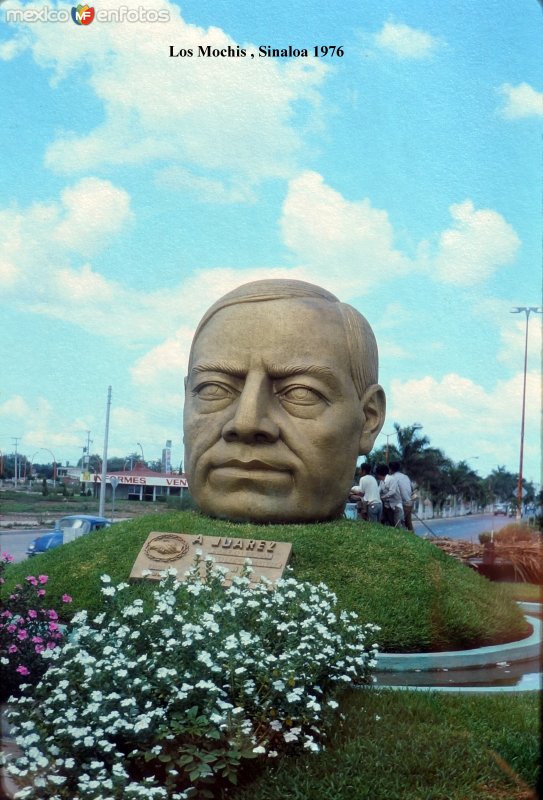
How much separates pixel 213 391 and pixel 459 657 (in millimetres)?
3286

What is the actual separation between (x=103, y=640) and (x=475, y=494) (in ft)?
113

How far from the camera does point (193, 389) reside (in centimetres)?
809

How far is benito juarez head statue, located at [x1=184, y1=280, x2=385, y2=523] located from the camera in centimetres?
757

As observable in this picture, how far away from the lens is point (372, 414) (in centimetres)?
852

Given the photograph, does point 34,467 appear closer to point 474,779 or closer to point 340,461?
point 340,461

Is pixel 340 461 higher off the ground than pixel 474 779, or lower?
higher

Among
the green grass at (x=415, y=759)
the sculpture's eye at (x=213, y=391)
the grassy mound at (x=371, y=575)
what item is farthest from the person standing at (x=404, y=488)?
the green grass at (x=415, y=759)

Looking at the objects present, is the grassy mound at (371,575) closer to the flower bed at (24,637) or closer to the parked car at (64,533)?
the flower bed at (24,637)

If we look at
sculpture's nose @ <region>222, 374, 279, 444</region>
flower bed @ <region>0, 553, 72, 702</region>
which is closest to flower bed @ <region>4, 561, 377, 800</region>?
flower bed @ <region>0, 553, 72, 702</region>

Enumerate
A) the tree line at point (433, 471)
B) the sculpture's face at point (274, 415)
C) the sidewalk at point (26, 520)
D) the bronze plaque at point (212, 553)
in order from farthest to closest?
the tree line at point (433, 471)
the sidewalk at point (26, 520)
the sculpture's face at point (274, 415)
the bronze plaque at point (212, 553)

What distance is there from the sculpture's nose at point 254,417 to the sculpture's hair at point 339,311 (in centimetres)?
91

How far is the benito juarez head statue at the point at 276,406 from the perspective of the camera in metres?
7.57

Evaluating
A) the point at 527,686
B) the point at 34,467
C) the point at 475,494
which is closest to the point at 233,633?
the point at 527,686

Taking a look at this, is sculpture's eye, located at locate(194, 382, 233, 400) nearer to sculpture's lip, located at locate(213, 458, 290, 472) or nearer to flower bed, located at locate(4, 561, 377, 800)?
sculpture's lip, located at locate(213, 458, 290, 472)
